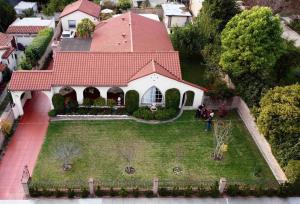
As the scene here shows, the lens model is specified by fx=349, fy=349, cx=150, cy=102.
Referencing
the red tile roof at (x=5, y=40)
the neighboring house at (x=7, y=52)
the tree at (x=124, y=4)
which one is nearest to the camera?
the neighboring house at (x=7, y=52)

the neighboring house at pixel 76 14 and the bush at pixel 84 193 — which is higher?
the neighboring house at pixel 76 14

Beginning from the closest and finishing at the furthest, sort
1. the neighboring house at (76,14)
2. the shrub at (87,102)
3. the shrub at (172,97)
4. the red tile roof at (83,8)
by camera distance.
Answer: the shrub at (172,97) < the shrub at (87,102) < the neighboring house at (76,14) < the red tile roof at (83,8)

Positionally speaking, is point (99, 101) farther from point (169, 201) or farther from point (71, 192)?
point (169, 201)

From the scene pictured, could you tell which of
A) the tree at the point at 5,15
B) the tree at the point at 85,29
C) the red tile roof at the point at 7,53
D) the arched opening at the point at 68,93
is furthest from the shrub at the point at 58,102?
the tree at the point at 5,15

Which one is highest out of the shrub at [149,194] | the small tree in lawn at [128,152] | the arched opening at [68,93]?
the arched opening at [68,93]

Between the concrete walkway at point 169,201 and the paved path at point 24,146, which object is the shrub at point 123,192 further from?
the paved path at point 24,146

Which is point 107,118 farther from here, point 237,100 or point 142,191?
point 237,100

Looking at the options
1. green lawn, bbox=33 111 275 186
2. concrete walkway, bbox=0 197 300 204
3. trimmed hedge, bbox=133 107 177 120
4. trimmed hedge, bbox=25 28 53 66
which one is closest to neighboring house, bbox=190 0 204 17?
trimmed hedge, bbox=25 28 53 66

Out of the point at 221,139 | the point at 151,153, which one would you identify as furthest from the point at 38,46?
the point at 221,139

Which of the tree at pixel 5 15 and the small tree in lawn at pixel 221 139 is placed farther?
the tree at pixel 5 15
